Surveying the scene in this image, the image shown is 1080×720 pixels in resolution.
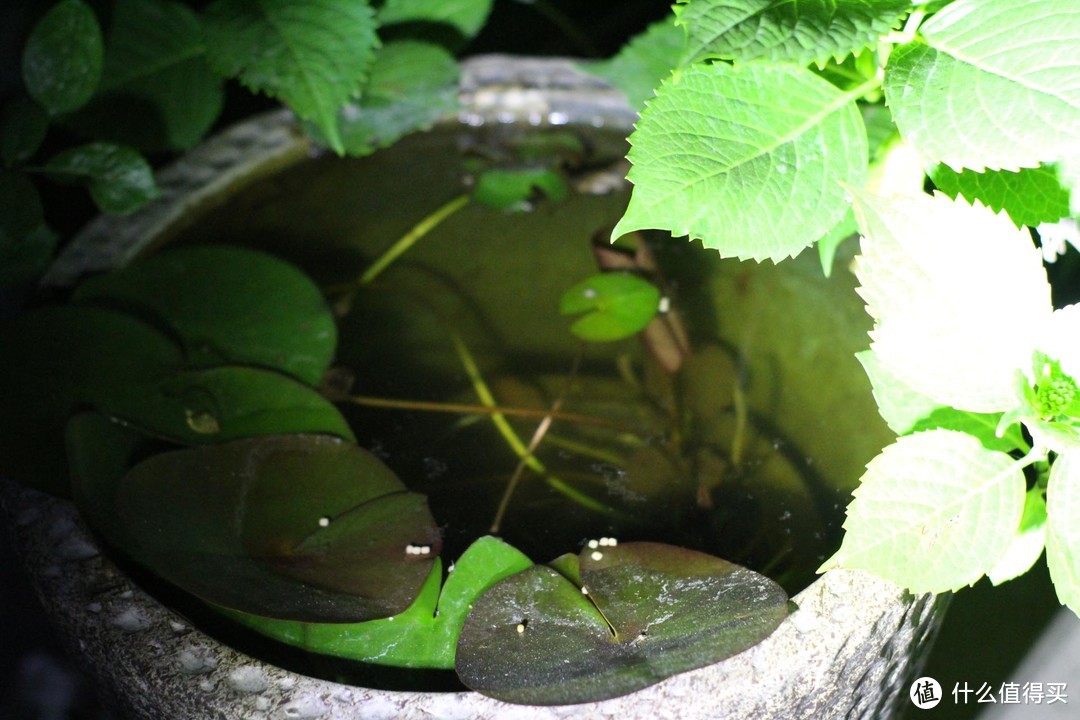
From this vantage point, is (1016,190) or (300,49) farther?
(300,49)

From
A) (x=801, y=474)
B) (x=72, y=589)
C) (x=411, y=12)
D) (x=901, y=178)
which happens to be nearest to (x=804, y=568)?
(x=801, y=474)

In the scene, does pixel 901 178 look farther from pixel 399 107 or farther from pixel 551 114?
pixel 399 107

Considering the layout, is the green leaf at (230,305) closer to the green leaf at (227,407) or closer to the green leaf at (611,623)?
the green leaf at (227,407)

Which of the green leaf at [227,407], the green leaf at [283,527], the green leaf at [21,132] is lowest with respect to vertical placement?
the green leaf at [283,527]

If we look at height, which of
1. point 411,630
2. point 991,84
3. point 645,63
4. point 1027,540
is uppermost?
point 991,84

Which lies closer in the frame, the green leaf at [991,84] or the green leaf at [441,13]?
the green leaf at [991,84]

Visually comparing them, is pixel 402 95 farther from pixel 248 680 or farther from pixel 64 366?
pixel 248 680

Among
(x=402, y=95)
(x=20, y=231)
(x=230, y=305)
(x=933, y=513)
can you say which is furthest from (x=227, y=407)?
(x=933, y=513)

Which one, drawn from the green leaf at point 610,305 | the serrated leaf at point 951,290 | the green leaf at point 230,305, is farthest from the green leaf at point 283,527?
the serrated leaf at point 951,290
